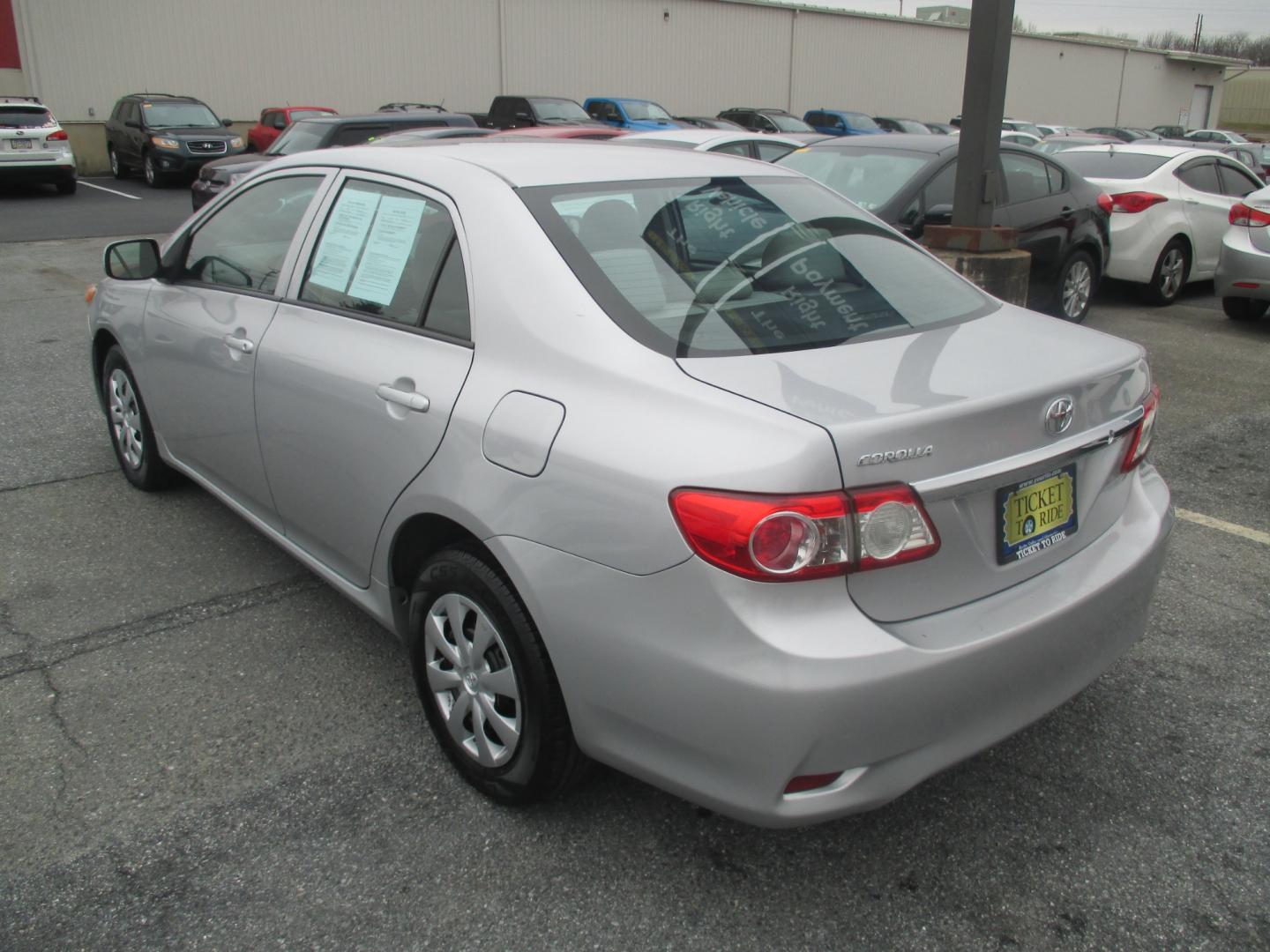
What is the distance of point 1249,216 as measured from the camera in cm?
854

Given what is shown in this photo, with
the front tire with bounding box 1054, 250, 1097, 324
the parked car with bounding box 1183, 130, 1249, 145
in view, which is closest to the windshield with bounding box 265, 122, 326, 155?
the front tire with bounding box 1054, 250, 1097, 324

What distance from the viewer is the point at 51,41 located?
23.5m

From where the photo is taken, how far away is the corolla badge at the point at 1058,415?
237 centimetres

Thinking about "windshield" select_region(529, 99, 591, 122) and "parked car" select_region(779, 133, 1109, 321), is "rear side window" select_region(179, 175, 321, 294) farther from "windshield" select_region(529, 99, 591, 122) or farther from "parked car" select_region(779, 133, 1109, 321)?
"windshield" select_region(529, 99, 591, 122)

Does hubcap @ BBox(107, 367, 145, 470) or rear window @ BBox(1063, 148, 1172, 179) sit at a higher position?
rear window @ BBox(1063, 148, 1172, 179)

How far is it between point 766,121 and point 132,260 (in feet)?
81.0

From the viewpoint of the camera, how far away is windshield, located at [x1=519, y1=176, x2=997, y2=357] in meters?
2.56

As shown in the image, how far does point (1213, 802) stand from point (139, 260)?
4.17 meters

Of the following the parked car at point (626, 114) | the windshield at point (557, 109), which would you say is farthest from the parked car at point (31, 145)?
the parked car at point (626, 114)

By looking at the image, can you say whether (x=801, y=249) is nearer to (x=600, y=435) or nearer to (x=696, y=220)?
(x=696, y=220)

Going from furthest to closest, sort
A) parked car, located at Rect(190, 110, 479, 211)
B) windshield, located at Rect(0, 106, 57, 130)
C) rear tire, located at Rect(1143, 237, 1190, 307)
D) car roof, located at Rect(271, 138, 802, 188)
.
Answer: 1. windshield, located at Rect(0, 106, 57, 130)
2. parked car, located at Rect(190, 110, 479, 211)
3. rear tire, located at Rect(1143, 237, 1190, 307)
4. car roof, located at Rect(271, 138, 802, 188)

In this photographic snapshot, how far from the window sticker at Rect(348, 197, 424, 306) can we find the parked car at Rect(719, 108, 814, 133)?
78.1 ft

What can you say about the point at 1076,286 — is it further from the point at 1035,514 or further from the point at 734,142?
the point at 1035,514

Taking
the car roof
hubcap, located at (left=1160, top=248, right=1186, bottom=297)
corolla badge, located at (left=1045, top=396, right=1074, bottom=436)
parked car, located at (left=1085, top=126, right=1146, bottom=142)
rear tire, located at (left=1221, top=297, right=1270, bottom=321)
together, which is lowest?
rear tire, located at (left=1221, top=297, right=1270, bottom=321)
